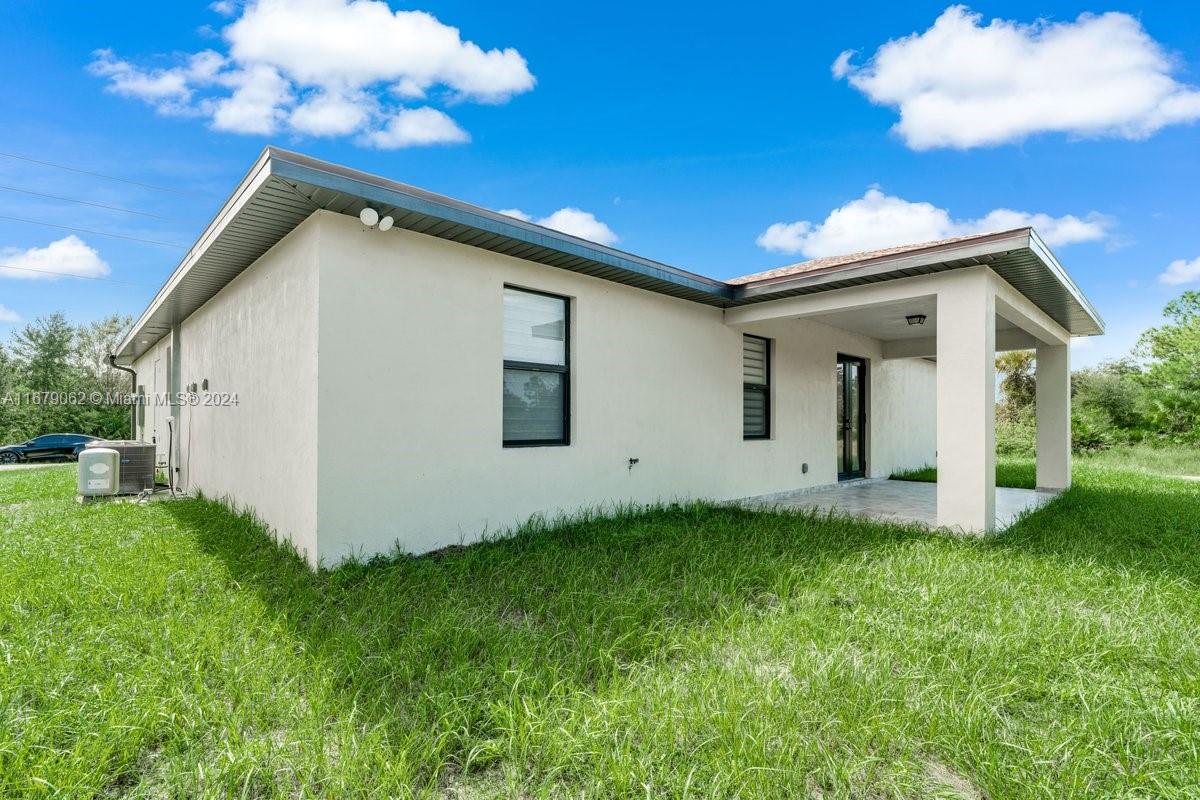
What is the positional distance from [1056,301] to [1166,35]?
432 cm

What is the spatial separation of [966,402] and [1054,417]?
5.54 meters

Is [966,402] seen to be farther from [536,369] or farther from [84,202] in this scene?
[84,202]

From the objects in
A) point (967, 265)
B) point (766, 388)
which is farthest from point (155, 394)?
point (967, 265)

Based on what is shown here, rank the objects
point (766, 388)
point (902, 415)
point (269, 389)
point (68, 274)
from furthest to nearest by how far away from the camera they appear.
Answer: point (68, 274)
point (902, 415)
point (766, 388)
point (269, 389)

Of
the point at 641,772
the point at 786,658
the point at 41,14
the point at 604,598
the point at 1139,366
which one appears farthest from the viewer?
the point at 1139,366

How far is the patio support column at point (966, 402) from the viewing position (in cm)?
534

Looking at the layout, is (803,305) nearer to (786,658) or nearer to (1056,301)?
(1056,301)

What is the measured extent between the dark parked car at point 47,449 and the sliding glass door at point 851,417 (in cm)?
2512

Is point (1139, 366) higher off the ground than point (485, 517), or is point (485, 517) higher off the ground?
point (1139, 366)

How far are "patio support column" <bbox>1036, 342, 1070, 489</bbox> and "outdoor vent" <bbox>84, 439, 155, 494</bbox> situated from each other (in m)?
13.9

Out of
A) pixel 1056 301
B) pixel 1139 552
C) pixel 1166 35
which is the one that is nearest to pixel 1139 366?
pixel 1166 35

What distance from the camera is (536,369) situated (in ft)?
18.2

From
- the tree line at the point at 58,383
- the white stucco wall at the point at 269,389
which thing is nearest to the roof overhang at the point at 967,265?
the white stucco wall at the point at 269,389

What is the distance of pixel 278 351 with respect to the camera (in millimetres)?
5016
